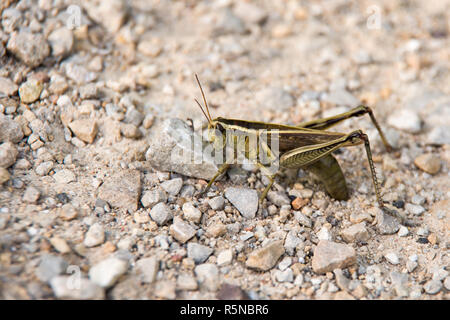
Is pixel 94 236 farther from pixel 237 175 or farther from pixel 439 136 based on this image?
pixel 439 136

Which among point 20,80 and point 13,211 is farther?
point 20,80

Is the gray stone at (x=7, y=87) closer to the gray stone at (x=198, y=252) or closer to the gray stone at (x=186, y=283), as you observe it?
the gray stone at (x=198, y=252)

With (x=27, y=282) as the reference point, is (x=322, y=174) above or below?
above

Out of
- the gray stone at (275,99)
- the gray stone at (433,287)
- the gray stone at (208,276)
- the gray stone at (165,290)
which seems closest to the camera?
the gray stone at (165,290)

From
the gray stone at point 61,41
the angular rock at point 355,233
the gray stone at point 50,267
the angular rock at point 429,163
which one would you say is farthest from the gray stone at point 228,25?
the gray stone at point 50,267

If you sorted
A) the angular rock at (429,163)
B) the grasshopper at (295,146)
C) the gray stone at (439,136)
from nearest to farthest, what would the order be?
the grasshopper at (295,146), the angular rock at (429,163), the gray stone at (439,136)

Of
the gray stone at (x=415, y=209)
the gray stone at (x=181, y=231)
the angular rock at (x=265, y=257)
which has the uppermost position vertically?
the gray stone at (x=181, y=231)

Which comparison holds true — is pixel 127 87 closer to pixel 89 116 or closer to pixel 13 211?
pixel 89 116

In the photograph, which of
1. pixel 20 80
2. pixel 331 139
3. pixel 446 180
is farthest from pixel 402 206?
pixel 20 80
